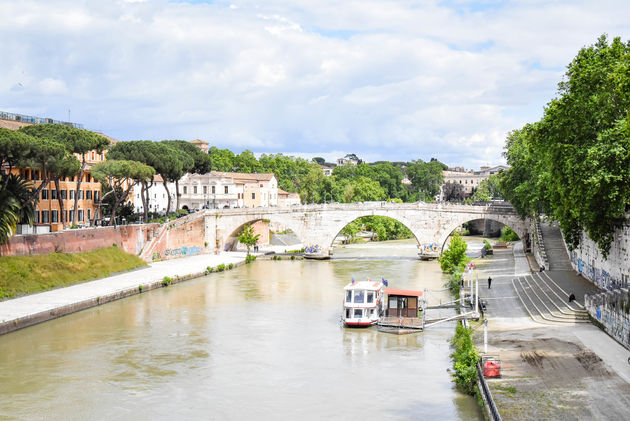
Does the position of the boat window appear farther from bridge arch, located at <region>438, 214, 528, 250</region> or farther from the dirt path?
bridge arch, located at <region>438, 214, 528, 250</region>

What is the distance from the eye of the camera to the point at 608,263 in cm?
3550

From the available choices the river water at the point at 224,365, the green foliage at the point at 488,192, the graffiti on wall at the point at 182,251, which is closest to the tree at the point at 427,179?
the green foliage at the point at 488,192

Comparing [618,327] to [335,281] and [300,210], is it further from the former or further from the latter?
[300,210]

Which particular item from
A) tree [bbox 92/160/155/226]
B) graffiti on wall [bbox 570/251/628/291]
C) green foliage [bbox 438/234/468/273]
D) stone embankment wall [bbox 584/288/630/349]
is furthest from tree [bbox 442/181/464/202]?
stone embankment wall [bbox 584/288/630/349]

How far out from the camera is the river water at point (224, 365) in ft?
74.8

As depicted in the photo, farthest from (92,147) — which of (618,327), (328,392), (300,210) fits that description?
(618,327)

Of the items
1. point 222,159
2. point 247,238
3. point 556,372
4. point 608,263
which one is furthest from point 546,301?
point 222,159

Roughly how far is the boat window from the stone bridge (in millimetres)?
31165

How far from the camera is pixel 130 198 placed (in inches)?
2901

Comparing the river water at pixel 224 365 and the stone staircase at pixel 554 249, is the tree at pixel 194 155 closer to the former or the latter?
the river water at pixel 224 365

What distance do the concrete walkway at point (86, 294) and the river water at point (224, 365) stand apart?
661 millimetres

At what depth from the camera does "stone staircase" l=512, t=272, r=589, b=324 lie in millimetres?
30519

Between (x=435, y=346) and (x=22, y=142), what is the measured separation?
29.4m

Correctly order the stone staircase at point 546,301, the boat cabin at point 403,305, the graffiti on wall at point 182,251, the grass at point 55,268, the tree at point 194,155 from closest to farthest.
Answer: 1. the stone staircase at point 546,301
2. the boat cabin at point 403,305
3. the grass at point 55,268
4. the graffiti on wall at point 182,251
5. the tree at point 194,155
